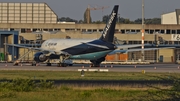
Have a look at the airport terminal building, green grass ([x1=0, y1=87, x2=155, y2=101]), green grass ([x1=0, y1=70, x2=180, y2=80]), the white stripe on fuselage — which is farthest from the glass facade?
green grass ([x1=0, y1=87, x2=155, y2=101])

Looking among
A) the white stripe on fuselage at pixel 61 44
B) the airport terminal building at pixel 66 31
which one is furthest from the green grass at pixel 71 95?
the airport terminal building at pixel 66 31

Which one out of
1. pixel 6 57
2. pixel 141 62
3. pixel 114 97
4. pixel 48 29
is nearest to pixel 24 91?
pixel 114 97

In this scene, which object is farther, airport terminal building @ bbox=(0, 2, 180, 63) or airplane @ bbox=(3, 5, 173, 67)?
airport terminal building @ bbox=(0, 2, 180, 63)

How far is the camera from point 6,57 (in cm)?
11419

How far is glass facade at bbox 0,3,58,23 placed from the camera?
179 m

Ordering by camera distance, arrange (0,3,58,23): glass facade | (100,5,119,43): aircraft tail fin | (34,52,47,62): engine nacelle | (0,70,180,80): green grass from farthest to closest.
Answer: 1. (0,3,58,23): glass facade
2. (34,52,47,62): engine nacelle
3. (100,5,119,43): aircraft tail fin
4. (0,70,180,80): green grass

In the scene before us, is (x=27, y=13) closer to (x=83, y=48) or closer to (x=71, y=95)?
(x=83, y=48)

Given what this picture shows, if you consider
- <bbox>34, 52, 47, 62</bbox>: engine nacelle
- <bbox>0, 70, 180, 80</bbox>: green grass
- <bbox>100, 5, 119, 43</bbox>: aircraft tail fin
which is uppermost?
<bbox>100, 5, 119, 43</bbox>: aircraft tail fin

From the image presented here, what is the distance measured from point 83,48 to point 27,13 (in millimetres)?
103493

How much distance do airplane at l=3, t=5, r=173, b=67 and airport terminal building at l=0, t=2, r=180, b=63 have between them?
91.1ft

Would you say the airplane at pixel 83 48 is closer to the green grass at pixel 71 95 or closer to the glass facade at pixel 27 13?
the green grass at pixel 71 95

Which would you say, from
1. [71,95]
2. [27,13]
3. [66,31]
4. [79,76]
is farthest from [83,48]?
[27,13]

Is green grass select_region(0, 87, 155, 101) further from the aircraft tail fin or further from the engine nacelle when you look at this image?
the engine nacelle

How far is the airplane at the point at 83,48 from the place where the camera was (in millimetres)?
76438
